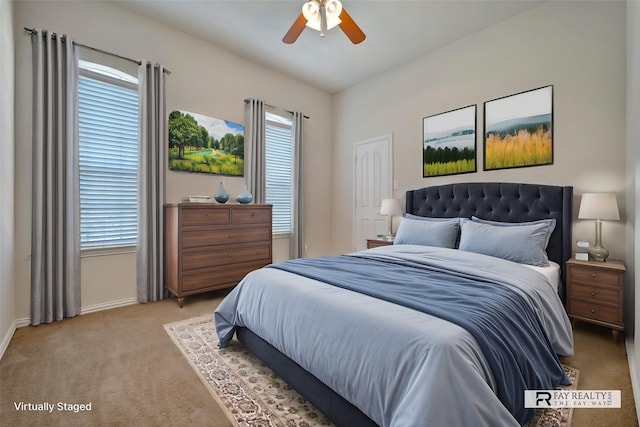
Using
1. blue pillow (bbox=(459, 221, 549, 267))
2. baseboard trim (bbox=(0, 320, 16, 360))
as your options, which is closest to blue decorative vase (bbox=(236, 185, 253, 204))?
baseboard trim (bbox=(0, 320, 16, 360))

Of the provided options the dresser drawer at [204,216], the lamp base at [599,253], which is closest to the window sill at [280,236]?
the dresser drawer at [204,216]

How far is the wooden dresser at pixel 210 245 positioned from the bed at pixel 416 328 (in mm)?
1102

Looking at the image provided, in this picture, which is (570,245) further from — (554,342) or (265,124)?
(265,124)

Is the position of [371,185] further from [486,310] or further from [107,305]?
[107,305]

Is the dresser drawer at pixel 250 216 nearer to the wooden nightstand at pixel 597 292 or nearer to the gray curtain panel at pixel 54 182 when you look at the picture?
the gray curtain panel at pixel 54 182

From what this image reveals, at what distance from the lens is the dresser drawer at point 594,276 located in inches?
90.7

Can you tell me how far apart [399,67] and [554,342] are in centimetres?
384

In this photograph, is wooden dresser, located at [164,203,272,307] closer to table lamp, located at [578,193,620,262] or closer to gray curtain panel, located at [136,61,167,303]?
gray curtain panel, located at [136,61,167,303]

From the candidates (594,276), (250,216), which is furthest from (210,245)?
(594,276)

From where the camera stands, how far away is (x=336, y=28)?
3396 millimetres

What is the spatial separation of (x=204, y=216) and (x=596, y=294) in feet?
12.2

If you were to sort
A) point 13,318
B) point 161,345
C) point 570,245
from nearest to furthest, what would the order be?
point 161,345
point 13,318
point 570,245

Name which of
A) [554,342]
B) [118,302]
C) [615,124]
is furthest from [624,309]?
[118,302]

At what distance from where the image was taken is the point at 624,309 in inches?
95.5
